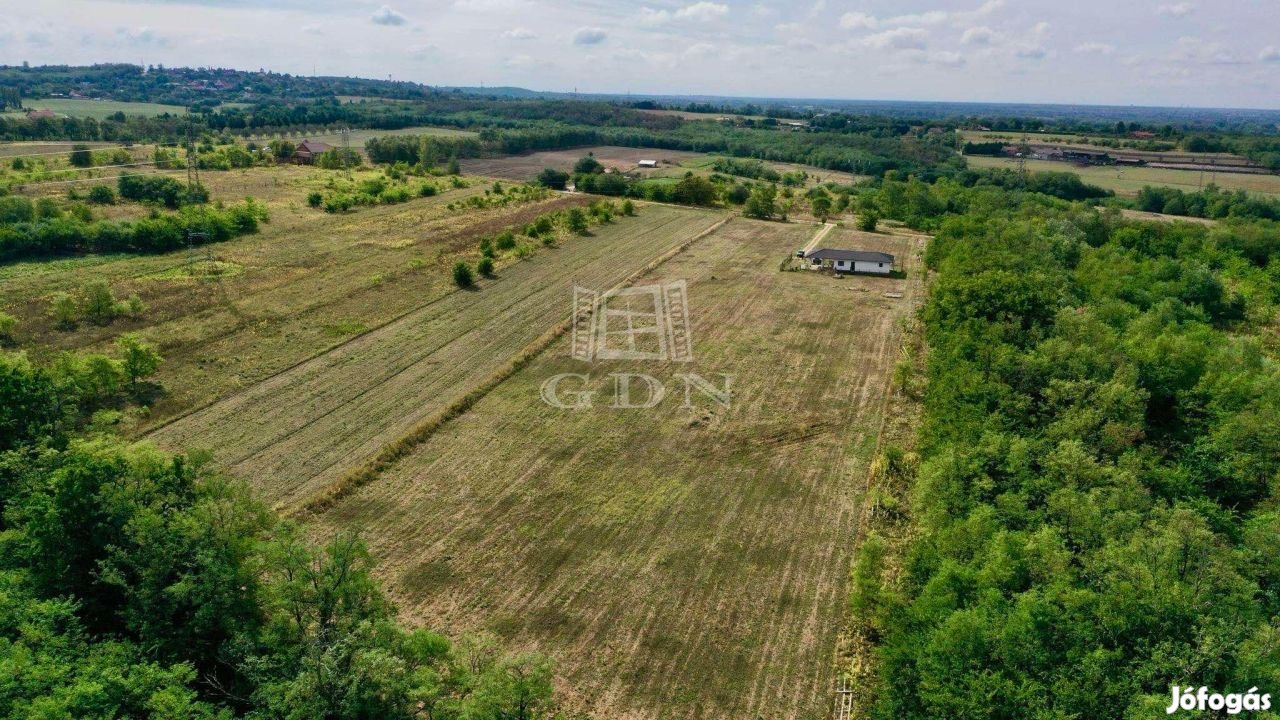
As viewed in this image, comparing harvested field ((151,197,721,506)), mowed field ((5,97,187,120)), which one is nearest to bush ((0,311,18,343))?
harvested field ((151,197,721,506))

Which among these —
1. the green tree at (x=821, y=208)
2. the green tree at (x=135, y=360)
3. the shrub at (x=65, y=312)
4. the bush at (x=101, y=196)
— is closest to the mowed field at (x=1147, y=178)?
the green tree at (x=821, y=208)

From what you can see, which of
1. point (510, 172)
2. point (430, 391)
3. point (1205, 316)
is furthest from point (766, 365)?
point (510, 172)

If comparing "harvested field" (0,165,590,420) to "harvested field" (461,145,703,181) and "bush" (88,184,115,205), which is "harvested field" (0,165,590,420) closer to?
"bush" (88,184,115,205)

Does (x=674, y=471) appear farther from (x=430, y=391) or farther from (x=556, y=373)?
(x=430, y=391)

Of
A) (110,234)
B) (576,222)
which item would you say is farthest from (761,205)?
(110,234)

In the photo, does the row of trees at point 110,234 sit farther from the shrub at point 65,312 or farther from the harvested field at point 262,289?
the shrub at point 65,312
